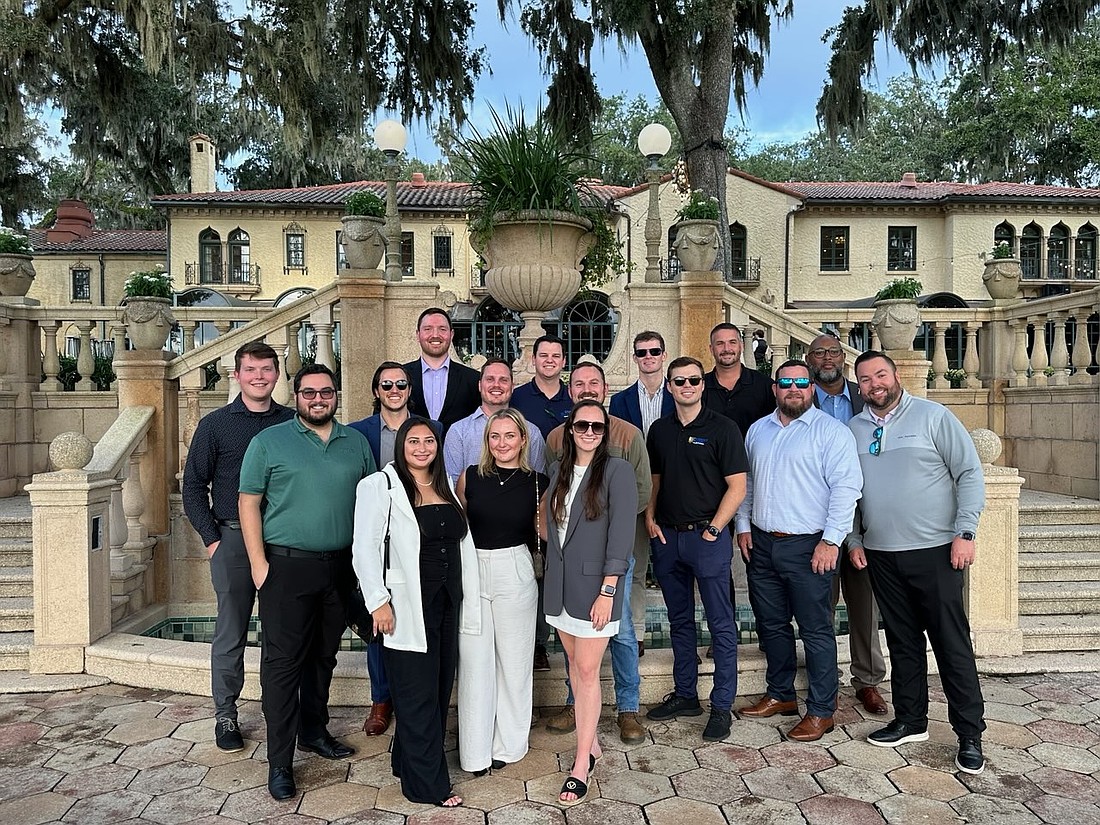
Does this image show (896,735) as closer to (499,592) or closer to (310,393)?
(499,592)

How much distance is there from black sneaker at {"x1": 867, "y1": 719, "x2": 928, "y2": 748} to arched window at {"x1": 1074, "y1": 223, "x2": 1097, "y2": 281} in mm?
28792

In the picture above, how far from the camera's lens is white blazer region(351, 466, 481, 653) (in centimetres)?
312

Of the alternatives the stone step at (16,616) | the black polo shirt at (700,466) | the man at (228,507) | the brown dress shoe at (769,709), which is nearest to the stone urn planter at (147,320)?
the stone step at (16,616)

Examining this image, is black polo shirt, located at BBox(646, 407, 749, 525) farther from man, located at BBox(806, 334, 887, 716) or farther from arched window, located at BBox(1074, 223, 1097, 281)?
arched window, located at BBox(1074, 223, 1097, 281)

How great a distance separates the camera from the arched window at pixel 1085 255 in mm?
26578

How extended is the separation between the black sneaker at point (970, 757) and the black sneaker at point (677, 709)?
1184 millimetres

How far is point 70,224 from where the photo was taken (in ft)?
87.5

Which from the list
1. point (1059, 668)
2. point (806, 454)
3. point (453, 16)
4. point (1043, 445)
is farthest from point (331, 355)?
point (453, 16)

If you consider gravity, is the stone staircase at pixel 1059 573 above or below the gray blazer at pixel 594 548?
below

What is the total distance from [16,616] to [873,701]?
5281 mm

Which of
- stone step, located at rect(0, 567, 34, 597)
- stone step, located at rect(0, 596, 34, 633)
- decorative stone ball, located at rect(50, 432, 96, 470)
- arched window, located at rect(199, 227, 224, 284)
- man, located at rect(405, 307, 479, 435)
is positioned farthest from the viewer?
arched window, located at rect(199, 227, 224, 284)

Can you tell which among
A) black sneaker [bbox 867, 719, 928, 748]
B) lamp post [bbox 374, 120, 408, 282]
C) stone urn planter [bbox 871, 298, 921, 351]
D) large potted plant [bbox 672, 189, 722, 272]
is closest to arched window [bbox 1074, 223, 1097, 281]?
stone urn planter [bbox 871, 298, 921, 351]

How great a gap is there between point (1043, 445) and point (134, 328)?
8.32 meters

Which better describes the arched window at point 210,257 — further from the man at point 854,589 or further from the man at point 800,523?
the man at point 800,523
